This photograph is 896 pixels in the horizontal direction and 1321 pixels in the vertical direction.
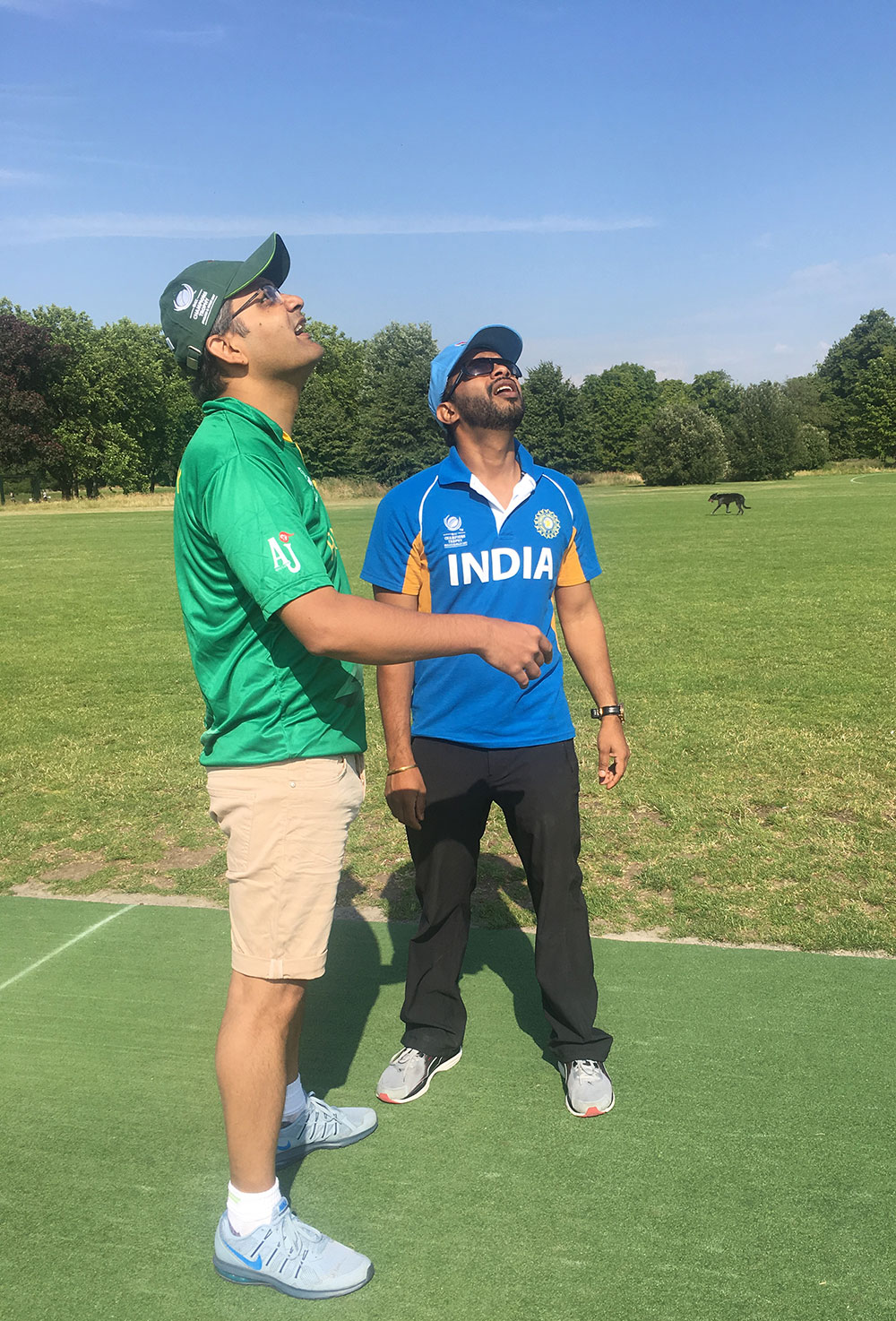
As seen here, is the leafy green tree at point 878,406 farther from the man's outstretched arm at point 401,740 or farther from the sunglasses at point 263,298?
the sunglasses at point 263,298

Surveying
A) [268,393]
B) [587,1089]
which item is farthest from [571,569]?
[587,1089]

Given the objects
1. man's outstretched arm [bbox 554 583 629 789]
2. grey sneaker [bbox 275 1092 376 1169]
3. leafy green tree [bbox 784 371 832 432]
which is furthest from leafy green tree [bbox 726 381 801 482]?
grey sneaker [bbox 275 1092 376 1169]

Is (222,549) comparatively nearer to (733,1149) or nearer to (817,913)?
(733,1149)

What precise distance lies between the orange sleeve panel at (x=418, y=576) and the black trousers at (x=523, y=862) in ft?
1.52

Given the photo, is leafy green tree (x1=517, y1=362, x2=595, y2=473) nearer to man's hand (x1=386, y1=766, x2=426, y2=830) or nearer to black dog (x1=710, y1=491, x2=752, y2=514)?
black dog (x1=710, y1=491, x2=752, y2=514)

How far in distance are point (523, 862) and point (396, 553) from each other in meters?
1.07

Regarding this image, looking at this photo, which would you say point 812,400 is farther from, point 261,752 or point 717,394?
point 261,752

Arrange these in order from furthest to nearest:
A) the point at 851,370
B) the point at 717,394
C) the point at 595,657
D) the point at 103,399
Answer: the point at 717,394
the point at 851,370
the point at 103,399
the point at 595,657

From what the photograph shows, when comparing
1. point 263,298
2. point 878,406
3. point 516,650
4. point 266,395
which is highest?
point 878,406

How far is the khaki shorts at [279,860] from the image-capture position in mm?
2359

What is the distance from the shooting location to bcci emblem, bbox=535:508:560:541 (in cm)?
321

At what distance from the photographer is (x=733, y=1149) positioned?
9.28 feet

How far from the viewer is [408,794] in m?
3.09

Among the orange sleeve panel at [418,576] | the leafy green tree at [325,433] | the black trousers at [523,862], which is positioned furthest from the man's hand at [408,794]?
the leafy green tree at [325,433]
